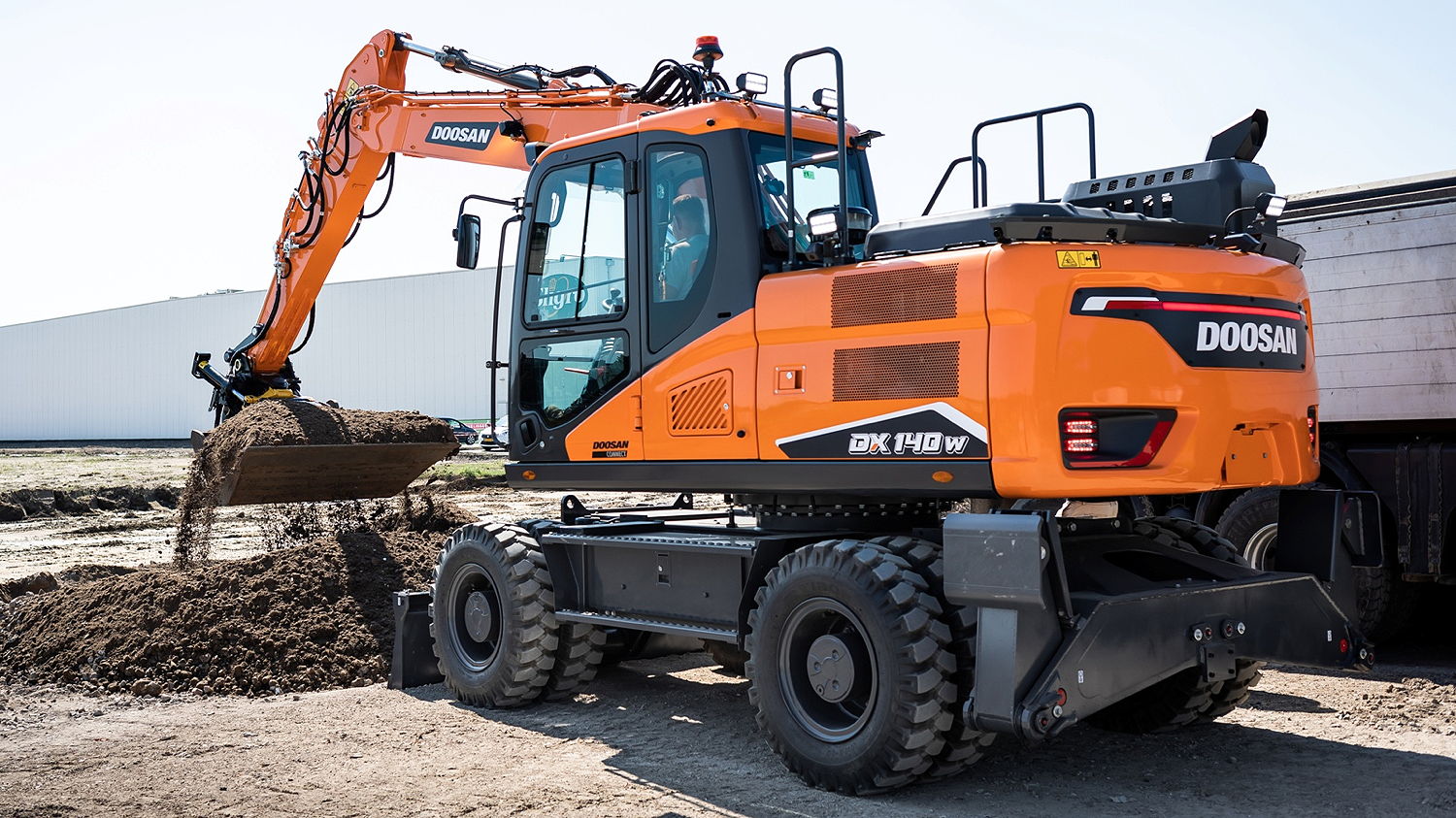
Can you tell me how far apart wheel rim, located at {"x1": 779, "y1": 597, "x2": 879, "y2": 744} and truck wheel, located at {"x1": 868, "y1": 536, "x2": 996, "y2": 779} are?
33cm

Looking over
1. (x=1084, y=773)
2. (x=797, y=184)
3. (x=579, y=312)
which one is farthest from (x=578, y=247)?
(x=1084, y=773)

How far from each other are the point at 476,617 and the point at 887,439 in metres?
3.13

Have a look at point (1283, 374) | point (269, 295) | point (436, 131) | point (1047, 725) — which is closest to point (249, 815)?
point (1047, 725)

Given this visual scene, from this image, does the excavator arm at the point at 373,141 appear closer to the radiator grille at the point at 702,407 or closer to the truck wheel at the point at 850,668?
the radiator grille at the point at 702,407

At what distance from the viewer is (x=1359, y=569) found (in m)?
8.29

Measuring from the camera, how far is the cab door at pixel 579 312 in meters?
6.83

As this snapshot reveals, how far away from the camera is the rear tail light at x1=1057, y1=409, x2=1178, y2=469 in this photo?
5.18 m

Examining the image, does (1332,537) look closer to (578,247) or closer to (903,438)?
(903,438)

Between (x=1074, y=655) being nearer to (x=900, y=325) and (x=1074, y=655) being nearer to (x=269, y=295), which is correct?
(x=900, y=325)

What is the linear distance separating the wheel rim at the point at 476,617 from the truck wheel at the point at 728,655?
1217mm

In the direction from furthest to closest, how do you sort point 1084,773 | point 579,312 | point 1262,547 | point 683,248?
point 1262,547
point 579,312
point 683,248
point 1084,773

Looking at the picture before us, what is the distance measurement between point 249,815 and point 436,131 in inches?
223

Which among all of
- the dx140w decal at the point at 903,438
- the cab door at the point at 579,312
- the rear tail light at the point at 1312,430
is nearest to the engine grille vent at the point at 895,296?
the dx140w decal at the point at 903,438

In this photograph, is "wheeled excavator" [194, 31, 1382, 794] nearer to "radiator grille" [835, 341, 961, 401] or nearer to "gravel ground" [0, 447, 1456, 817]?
"radiator grille" [835, 341, 961, 401]
